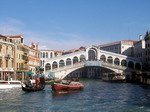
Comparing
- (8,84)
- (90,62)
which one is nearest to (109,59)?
(90,62)

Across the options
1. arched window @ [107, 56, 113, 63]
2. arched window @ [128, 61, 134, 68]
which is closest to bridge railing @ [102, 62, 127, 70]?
arched window @ [107, 56, 113, 63]

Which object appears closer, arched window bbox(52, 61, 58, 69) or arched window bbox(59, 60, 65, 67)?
arched window bbox(52, 61, 58, 69)

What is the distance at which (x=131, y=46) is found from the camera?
250ft

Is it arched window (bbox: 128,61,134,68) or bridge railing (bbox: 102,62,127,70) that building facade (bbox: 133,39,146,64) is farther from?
bridge railing (bbox: 102,62,127,70)

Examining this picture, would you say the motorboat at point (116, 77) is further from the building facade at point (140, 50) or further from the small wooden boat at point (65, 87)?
the small wooden boat at point (65, 87)

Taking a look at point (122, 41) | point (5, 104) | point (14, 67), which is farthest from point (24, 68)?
point (122, 41)

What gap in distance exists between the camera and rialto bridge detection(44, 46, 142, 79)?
54650mm

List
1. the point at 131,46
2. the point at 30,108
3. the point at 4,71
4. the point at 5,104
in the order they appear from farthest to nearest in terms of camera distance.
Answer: the point at 131,46 → the point at 4,71 → the point at 5,104 → the point at 30,108

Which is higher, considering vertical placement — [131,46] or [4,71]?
[131,46]

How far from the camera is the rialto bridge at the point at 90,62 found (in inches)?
2152

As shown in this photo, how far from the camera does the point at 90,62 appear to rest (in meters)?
56.0

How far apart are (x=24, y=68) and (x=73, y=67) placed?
12563mm

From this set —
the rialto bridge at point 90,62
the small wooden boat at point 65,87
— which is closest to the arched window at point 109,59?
the rialto bridge at point 90,62

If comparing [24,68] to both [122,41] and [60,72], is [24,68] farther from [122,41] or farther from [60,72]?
[122,41]
